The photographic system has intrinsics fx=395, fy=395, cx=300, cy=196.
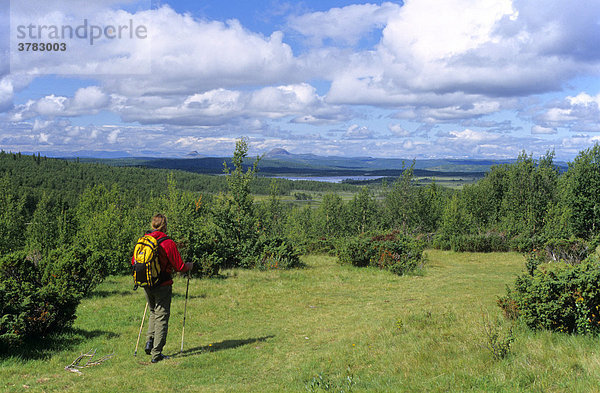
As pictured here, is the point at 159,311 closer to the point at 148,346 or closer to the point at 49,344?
the point at 148,346

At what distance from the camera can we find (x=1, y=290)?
747 centimetres

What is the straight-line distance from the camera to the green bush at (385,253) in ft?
67.7

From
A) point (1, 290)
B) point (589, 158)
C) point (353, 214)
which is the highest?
point (589, 158)

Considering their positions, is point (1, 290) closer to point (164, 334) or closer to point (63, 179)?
point (164, 334)

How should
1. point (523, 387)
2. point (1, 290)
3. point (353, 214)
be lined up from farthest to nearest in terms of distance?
point (353, 214)
point (1, 290)
point (523, 387)

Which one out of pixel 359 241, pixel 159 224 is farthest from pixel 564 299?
pixel 359 241

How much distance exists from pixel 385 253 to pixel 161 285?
15.8m

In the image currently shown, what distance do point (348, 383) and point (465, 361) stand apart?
6.55 ft

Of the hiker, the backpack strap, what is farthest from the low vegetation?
the backpack strap

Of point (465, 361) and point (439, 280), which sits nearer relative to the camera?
point (465, 361)

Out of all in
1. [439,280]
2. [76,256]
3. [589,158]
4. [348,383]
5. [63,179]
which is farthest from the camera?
[63,179]

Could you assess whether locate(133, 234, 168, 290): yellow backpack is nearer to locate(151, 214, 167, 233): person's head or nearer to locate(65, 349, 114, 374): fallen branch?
locate(151, 214, 167, 233): person's head

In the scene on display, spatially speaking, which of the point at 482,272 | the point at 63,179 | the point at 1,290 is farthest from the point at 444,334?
the point at 63,179

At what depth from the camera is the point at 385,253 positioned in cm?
2144
